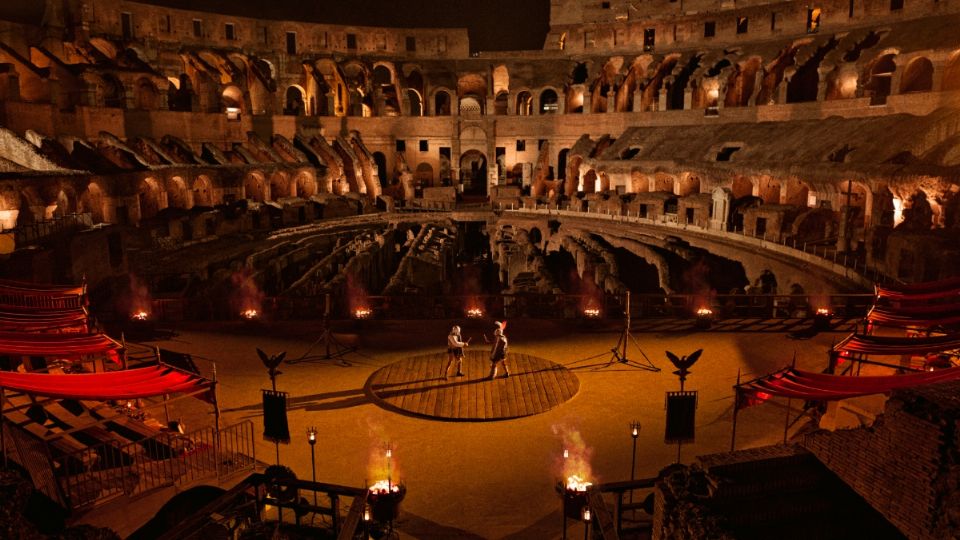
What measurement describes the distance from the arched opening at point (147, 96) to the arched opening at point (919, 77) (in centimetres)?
4328

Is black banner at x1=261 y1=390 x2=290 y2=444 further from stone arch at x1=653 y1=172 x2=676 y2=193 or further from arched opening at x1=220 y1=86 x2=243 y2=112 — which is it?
arched opening at x1=220 y1=86 x2=243 y2=112

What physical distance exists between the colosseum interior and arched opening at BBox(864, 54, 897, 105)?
20 cm

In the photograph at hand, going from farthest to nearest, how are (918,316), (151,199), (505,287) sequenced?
1. (151,199)
2. (505,287)
3. (918,316)

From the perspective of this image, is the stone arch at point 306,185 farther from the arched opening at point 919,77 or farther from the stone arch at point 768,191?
the arched opening at point 919,77

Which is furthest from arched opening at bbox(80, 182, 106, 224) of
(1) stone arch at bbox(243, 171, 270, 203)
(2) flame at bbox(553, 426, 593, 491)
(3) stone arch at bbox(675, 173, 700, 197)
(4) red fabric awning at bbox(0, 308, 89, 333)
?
(3) stone arch at bbox(675, 173, 700, 197)

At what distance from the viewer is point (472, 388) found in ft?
41.9

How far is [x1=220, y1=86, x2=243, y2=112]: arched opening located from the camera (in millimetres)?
47156

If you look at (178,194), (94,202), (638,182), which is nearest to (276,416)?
(94,202)

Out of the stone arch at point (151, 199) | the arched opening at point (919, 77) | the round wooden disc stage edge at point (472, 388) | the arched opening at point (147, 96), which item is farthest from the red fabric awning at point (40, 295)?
the arched opening at point (919, 77)

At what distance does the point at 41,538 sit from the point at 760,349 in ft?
44.5

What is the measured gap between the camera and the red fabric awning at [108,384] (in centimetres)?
769

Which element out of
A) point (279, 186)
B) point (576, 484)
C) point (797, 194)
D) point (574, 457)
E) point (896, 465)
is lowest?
point (574, 457)

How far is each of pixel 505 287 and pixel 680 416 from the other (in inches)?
723

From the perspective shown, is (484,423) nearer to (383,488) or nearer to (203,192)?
(383,488)
